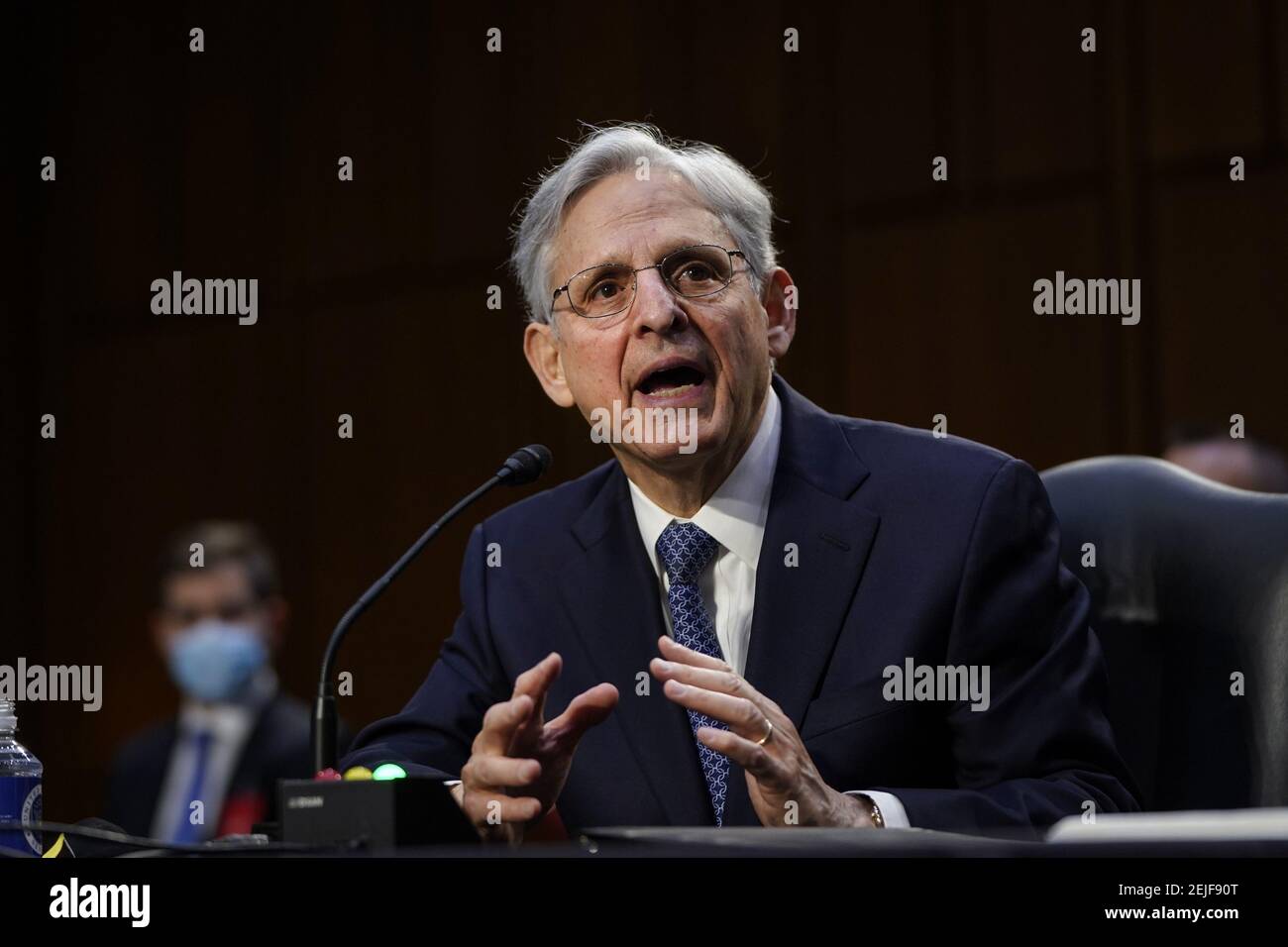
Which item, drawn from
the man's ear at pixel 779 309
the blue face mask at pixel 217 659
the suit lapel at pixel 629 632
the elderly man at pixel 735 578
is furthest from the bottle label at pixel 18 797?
the blue face mask at pixel 217 659

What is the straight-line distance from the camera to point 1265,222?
3188 mm

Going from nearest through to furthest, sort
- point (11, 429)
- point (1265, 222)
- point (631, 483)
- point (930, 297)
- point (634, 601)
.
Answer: point (634, 601)
point (631, 483)
point (1265, 222)
point (930, 297)
point (11, 429)

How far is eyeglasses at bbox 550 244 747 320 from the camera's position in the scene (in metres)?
2.03

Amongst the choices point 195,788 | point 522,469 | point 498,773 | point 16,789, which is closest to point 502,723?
point 498,773

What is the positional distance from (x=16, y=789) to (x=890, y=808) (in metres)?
0.88

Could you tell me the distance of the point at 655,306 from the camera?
78.0 inches

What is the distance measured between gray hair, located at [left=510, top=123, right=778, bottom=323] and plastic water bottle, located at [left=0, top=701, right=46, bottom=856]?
95cm

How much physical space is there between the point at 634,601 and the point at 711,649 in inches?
5.4

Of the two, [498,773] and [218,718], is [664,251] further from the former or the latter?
[218,718]

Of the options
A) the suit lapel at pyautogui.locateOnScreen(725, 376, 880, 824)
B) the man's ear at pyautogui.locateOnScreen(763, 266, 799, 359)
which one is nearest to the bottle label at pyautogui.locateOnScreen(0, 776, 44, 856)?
the suit lapel at pyautogui.locateOnScreen(725, 376, 880, 824)

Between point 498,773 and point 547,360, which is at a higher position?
point 547,360

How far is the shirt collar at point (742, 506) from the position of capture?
1.98 meters
